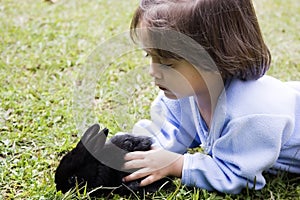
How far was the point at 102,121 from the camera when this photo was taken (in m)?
2.20

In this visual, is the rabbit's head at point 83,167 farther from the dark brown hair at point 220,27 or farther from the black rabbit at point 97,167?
the dark brown hair at point 220,27

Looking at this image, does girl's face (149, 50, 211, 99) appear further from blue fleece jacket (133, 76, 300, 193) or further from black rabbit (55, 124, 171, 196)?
black rabbit (55, 124, 171, 196)

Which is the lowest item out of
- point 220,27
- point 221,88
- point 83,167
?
point 83,167

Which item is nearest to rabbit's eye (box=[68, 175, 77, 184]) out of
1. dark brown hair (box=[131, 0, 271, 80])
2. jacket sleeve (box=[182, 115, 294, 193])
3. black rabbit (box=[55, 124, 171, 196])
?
black rabbit (box=[55, 124, 171, 196])

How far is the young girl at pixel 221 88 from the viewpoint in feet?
5.38

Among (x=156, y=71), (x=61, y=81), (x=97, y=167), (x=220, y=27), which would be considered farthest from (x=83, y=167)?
(x=61, y=81)

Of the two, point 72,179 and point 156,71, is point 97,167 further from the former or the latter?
point 156,71

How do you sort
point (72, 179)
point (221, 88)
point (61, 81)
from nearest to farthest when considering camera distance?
point (72, 179)
point (221, 88)
point (61, 81)

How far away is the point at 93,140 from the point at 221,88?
491 mm

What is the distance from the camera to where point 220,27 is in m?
1.65

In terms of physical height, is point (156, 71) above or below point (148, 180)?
above

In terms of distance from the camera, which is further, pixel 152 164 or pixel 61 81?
pixel 61 81

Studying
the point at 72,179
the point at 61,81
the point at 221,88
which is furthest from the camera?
the point at 61,81

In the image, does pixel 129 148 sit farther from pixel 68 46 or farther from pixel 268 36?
pixel 268 36
